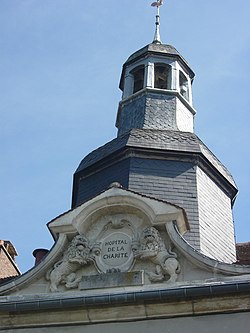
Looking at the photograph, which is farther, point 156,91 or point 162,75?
point 162,75

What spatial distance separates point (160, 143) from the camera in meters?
12.5

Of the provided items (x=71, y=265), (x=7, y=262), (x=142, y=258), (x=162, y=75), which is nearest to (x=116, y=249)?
(x=142, y=258)

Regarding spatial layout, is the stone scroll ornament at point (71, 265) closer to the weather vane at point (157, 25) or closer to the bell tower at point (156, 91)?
the bell tower at point (156, 91)

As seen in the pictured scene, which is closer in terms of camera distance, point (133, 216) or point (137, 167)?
point (133, 216)

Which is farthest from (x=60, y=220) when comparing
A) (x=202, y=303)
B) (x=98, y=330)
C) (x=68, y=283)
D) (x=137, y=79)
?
(x=137, y=79)

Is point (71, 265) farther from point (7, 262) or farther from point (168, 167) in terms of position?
point (7, 262)

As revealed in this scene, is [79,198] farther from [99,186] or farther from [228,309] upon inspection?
[228,309]

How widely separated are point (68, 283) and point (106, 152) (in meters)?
3.97

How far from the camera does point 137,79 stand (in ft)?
52.3

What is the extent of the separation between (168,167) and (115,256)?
118 inches

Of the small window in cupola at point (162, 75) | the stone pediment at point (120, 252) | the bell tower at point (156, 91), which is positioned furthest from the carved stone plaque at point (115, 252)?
the small window in cupola at point (162, 75)

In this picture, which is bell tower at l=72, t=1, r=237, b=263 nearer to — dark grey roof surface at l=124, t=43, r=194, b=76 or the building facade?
the building facade

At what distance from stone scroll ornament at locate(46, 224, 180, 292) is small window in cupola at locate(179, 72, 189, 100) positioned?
623 centimetres

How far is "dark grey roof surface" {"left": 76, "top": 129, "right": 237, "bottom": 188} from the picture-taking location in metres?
12.5
